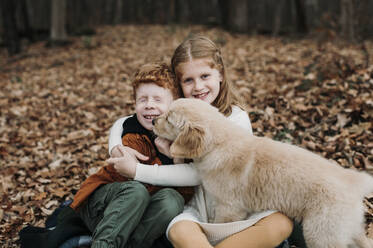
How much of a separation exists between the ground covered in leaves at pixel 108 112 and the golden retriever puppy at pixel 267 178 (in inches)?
53.0

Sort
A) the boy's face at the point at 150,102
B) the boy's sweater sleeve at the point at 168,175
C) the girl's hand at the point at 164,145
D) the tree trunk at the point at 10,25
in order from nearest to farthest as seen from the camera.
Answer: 1. the boy's sweater sleeve at the point at 168,175
2. the girl's hand at the point at 164,145
3. the boy's face at the point at 150,102
4. the tree trunk at the point at 10,25

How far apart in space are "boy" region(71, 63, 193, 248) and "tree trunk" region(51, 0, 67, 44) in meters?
12.5

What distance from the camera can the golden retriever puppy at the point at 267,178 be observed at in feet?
7.93

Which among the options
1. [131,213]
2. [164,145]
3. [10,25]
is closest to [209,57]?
[164,145]

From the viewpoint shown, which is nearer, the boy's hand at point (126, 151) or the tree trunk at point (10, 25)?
the boy's hand at point (126, 151)

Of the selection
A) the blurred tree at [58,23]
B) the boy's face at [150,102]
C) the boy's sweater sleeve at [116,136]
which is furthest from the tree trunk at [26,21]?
the boy's face at [150,102]

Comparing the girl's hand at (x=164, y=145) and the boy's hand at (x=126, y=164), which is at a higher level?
the girl's hand at (x=164, y=145)

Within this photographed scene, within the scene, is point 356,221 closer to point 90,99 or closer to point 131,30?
point 90,99

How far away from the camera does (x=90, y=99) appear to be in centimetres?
807

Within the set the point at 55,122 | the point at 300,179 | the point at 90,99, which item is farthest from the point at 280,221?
the point at 90,99

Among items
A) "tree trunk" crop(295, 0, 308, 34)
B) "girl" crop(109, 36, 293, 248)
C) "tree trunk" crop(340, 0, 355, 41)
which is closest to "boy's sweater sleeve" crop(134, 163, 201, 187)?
"girl" crop(109, 36, 293, 248)

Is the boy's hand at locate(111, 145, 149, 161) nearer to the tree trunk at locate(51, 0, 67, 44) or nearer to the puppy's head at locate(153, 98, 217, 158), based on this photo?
the puppy's head at locate(153, 98, 217, 158)

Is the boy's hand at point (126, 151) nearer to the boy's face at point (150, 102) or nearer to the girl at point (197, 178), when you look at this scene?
the girl at point (197, 178)

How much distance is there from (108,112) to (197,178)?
4.54 metres
